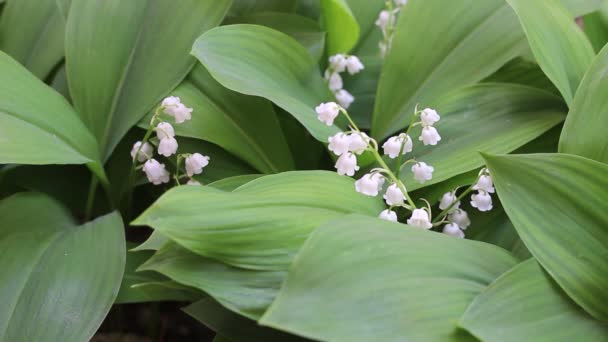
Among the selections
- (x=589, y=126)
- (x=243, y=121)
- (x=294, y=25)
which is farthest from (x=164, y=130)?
(x=589, y=126)

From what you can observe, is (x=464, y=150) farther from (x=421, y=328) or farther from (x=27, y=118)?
(x=27, y=118)

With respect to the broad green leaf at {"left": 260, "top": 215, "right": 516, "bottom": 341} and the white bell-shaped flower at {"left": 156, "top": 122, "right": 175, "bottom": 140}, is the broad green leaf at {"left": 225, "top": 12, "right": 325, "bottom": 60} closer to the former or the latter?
the white bell-shaped flower at {"left": 156, "top": 122, "right": 175, "bottom": 140}

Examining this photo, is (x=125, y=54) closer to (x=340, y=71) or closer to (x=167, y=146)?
(x=167, y=146)

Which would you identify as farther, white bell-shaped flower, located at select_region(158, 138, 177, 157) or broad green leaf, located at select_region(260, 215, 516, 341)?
white bell-shaped flower, located at select_region(158, 138, 177, 157)

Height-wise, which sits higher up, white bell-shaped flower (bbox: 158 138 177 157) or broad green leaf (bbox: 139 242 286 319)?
white bell-shaped flower (bbox: 158 138 177 157)

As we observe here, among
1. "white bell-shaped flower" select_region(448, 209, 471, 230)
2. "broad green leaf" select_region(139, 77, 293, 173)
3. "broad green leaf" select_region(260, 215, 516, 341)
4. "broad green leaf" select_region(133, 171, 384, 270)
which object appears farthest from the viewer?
"broad green leaf" select_region(139, 77, 293, 173)

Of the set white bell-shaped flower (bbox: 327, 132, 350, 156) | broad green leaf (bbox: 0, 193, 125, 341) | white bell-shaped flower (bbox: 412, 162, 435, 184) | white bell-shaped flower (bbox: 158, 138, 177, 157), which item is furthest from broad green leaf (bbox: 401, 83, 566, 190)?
broad green leaf (bbox: 0, 193, 125, 341)

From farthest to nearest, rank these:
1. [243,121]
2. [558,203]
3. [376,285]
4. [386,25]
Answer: [386,25] → [243,121] → [558,203] → [376,285]
